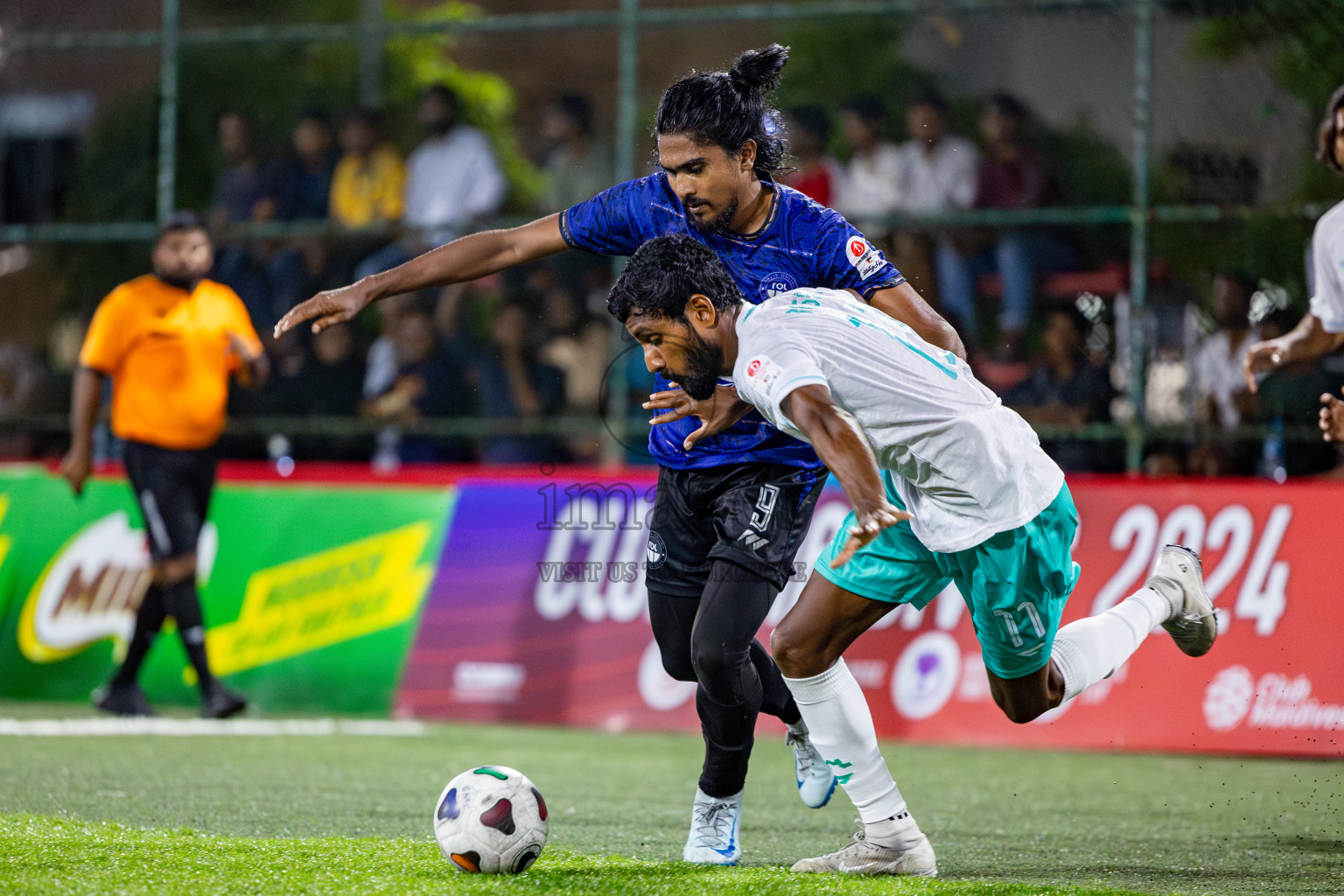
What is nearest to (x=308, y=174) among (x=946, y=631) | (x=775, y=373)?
(x=946, y=631)

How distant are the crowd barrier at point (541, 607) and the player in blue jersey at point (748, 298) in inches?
120

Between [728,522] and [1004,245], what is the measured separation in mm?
5247

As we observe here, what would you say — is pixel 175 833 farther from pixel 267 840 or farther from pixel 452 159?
pixel 452 159

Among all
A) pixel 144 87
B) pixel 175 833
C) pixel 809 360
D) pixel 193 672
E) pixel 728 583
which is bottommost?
pixel 193 672

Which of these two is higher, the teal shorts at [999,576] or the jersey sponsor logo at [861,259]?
the jersey sponsor logo at [861,259]

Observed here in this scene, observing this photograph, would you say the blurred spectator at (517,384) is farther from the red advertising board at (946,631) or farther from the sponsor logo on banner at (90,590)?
the sponsor logo on banner at (90,590)

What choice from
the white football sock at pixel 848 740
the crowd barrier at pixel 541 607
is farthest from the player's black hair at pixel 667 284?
the crowd barrier at pixel 541 607

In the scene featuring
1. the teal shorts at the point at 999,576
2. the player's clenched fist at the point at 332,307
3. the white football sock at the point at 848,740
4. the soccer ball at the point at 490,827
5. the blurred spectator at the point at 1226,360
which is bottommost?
the soccer ball at the point at 490,827

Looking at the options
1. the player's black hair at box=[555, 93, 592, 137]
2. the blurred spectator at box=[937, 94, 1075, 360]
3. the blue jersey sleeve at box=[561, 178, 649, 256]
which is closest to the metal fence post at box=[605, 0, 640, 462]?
the player's black hair at box=[555, 93, 592, 137]

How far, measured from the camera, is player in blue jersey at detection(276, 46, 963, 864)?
4523mm

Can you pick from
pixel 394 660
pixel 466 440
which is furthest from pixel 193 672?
pixel 466 440

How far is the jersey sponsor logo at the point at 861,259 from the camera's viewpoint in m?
4.66

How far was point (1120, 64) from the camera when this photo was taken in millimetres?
9164

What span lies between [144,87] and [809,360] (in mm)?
8741
